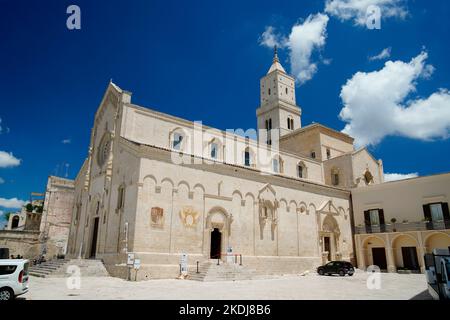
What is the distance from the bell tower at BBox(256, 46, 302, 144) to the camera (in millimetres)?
45406

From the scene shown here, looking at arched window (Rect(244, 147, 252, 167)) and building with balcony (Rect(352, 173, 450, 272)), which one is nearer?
building with balcony (Rect(352, 173, 450, 272))

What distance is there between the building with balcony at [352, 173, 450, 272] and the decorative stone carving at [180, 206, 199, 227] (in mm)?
19352

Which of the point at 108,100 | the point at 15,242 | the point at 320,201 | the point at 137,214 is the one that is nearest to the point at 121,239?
the point at 137,214

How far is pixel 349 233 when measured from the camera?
34.1 m

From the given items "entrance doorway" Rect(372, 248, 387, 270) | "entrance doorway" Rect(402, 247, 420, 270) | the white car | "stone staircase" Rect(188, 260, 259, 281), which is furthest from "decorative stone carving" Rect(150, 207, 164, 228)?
"entrance doorway" Rect(402, 247, 420, 270)

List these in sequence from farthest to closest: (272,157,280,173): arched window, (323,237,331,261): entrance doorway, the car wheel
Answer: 1. (272,157,280,173): arched window
2. (323,237,331,261): entrance doorway
3. the car wheel

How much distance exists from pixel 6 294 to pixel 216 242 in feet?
49.8

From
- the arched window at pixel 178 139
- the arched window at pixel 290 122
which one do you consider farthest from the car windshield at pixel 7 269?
the arched window at pixel 290 122

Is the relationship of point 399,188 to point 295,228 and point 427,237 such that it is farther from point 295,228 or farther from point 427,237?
point 295,228

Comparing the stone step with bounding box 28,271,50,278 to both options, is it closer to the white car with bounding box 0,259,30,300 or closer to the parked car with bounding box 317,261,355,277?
the white car with bounding box 0,259,30,300

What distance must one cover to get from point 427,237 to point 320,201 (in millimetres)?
9485

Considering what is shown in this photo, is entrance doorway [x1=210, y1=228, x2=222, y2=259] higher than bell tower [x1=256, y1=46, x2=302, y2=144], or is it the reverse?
bell tower [x1=256, y1=46, x2=302, y2=144]

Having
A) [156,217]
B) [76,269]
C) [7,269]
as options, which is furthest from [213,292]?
[76,269]
